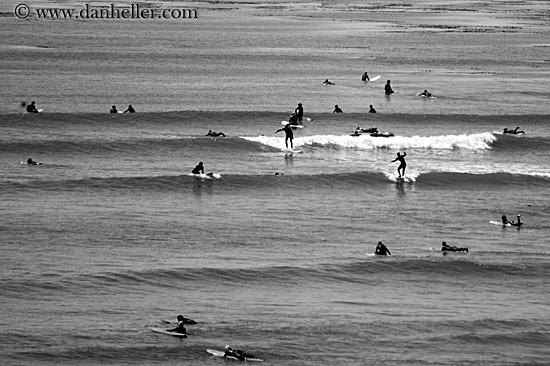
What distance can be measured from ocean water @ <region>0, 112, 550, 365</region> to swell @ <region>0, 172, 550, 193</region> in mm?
149

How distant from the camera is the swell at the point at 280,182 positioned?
190 feet

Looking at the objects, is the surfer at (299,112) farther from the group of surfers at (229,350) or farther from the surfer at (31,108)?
the group of surfers at (229,350)

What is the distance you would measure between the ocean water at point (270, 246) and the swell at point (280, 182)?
0.49 ft

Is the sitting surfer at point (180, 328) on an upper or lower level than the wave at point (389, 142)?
lower

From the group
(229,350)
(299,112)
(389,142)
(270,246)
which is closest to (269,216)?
(270,246)

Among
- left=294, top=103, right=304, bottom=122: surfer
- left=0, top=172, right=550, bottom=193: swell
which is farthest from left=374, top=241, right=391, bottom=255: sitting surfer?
left=294, top=103, right=304, bottom=122: surfer

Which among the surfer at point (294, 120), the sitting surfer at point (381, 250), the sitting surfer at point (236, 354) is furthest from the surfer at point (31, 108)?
the sitting surfer at point (236, 354)

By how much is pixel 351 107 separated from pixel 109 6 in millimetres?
110022

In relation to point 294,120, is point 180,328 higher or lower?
lower

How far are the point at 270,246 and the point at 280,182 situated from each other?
12.7 m

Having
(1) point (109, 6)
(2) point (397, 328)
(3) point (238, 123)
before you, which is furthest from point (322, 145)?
(1) point (109, 6)

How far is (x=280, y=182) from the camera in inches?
2372

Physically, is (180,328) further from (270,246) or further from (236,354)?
(270,246)

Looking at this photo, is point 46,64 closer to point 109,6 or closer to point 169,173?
point 169,173
